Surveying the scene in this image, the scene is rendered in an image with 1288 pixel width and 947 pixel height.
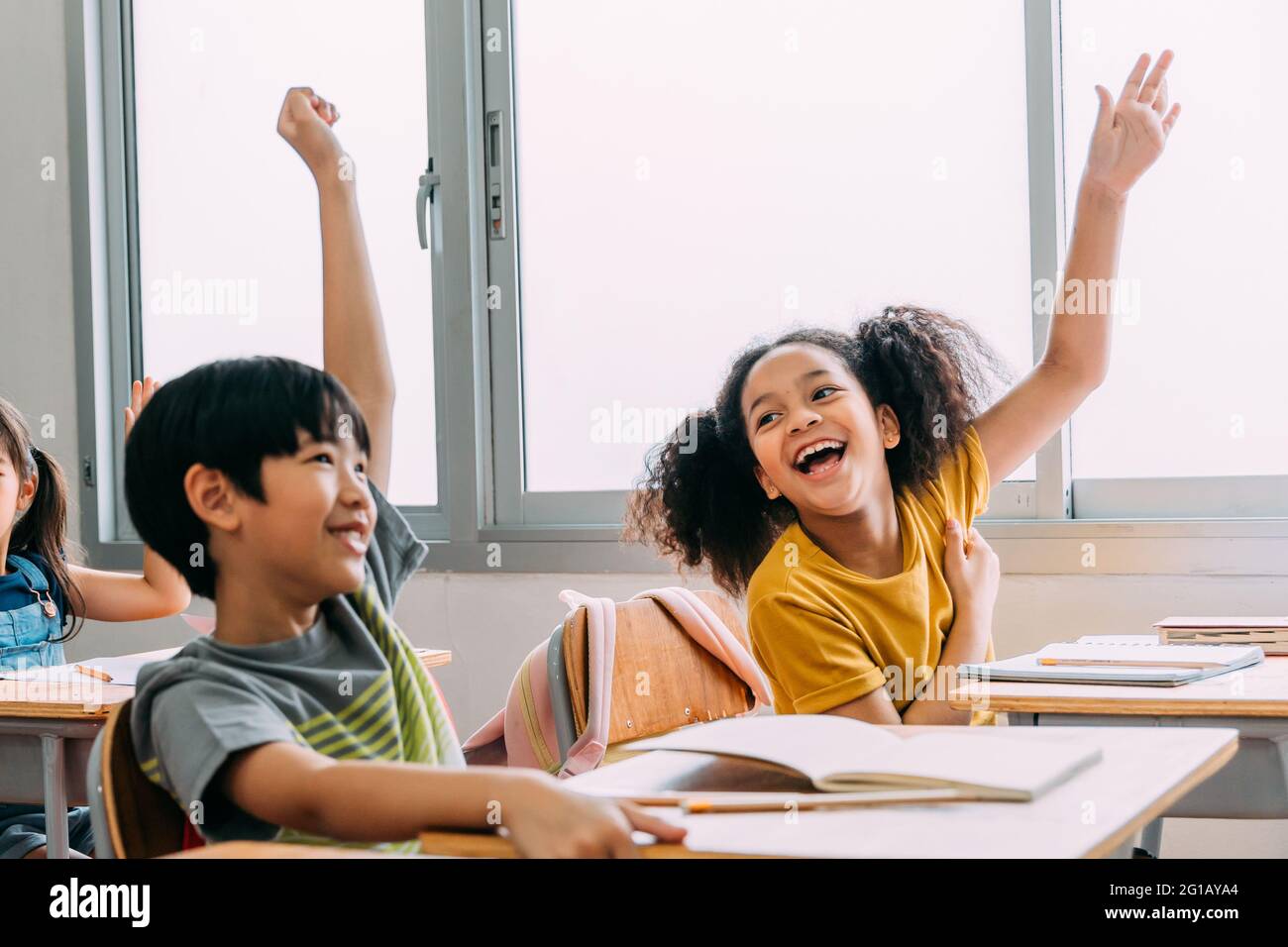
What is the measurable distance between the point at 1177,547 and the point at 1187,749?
1.62m

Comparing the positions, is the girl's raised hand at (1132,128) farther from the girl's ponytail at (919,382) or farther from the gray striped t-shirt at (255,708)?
the gray striped t-shirt at (255,708)

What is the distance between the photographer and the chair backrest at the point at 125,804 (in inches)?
39.3

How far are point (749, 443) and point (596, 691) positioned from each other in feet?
1.45

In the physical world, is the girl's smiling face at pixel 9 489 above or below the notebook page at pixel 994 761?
above

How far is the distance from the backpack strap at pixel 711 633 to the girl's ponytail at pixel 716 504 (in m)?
0.06

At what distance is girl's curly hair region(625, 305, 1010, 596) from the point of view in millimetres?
2113

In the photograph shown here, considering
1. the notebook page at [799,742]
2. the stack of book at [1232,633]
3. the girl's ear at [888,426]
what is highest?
the girl's ear at [888,426]

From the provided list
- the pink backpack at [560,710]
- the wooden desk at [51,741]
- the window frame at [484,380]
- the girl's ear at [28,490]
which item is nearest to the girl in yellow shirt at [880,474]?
the pink backpack at [560,710]

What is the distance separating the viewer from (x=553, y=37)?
10.8 feet

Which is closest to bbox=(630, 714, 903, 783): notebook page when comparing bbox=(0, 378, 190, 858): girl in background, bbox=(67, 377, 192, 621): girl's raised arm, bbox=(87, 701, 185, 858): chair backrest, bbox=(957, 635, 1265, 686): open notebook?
bbox=(87, 701, 185, 858): chair backrest

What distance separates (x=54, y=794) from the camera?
6.74 ft

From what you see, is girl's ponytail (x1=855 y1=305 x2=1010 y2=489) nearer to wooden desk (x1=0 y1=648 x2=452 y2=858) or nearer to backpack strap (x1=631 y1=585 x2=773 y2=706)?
backpack strap (x1=631 y1=585 x2=773 y2=706)
